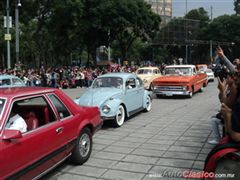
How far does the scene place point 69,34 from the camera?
1150 inches

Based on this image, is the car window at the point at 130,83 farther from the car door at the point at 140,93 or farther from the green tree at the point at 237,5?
the green tree at the point at 237,5

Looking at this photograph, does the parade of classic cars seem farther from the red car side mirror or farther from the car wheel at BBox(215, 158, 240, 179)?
the car wheel at BBox(215, 158, 240, 179)

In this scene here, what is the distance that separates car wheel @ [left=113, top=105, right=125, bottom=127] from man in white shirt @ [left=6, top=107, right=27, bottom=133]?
4.68 metres

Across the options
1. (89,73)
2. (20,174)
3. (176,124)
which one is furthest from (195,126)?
(89,73)

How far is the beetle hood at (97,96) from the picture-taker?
9.06m

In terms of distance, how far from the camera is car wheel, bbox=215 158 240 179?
13.0ft

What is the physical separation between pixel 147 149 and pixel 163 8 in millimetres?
83947

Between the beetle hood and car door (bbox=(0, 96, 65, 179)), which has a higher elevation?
the beetle hood

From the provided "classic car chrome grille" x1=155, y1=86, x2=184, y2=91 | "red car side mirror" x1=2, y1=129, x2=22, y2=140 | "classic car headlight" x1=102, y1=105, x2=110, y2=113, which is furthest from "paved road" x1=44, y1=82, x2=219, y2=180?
"classic car chrome grille" x1=155, y1=86, x2=184, y2=91

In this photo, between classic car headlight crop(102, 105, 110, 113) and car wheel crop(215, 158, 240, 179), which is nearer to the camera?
car wheel crop(215, 158, 240, 179)

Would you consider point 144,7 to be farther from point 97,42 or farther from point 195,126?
point 195,126

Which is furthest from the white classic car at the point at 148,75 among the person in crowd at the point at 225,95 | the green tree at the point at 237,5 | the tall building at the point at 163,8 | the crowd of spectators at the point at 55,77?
the green tree at the point at 237,5

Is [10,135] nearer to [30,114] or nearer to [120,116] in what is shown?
[30,114]

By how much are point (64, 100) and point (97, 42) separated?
27581 millimetres
